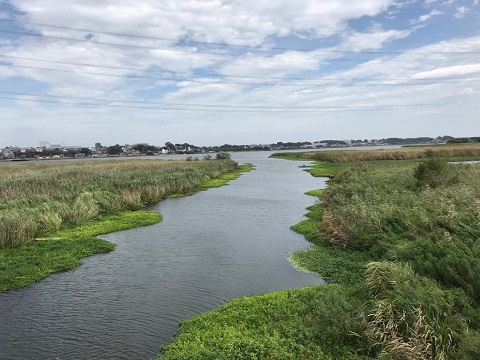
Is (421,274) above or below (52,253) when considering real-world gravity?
above

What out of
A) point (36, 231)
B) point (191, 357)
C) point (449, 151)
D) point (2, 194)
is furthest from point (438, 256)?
point (449, 151)

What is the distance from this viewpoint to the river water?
9.75 m

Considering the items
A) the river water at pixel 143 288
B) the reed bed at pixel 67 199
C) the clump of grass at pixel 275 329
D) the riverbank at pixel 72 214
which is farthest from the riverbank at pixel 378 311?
the reed bed at pixel 67 199

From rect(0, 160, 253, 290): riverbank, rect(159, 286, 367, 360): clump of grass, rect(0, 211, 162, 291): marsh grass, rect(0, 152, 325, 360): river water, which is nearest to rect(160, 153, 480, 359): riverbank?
rect(159, 286, 367, 360): clump of grass

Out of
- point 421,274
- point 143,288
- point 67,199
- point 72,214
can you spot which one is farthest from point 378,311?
point 67,199

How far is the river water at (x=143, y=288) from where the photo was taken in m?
9.75

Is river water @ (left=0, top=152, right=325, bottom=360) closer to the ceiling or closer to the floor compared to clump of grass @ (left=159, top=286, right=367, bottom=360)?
closer to the floor

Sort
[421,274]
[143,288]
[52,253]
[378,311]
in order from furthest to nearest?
[52,253]
[143,288]
[421,274]
[378,311]

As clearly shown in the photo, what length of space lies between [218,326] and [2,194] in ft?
80.3

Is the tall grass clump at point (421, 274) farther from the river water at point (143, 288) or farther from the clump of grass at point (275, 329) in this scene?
the river water at point (143, 288)

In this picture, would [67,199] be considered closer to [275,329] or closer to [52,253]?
[52,253]

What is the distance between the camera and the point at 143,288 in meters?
13.3

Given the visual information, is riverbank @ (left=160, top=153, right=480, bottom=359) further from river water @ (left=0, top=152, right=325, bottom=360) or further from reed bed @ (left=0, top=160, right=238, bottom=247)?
reed bed @ (left=0, top=160, right=238, bottom=247)

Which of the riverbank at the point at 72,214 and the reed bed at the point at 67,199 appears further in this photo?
the reed bed at the point at 67,199
